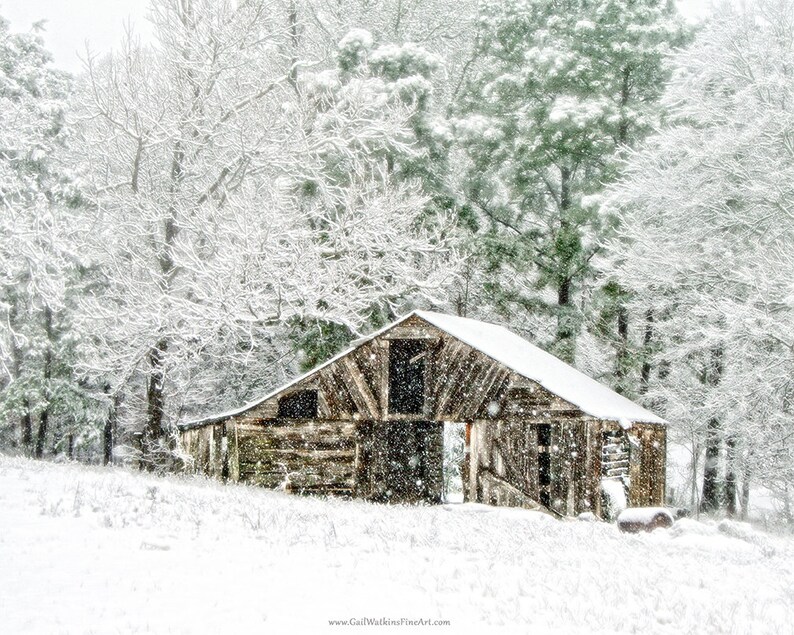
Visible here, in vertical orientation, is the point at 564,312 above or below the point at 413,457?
above

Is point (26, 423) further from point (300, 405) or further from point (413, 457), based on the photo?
point (413, 457)

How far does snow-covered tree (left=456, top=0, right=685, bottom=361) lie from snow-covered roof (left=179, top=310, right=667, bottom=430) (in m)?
3.49

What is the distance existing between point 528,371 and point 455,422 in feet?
10.4

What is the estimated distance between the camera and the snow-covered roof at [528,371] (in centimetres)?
2258

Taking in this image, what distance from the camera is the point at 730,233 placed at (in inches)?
974

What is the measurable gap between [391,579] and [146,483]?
8661mm

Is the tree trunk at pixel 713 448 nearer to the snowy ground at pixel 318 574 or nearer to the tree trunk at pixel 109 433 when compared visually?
the snowy ground at pixel 318 574

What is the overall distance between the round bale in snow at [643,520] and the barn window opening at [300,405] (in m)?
10.8

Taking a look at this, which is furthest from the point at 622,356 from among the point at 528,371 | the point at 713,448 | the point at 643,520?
the point at 643,520

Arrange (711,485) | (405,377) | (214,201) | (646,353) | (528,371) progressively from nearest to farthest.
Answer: (528,371), (214,201), (405,377), (646,353), (711,485)

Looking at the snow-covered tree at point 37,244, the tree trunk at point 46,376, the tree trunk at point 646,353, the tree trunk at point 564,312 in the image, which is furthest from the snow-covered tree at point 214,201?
the tree trunk at point 646,353

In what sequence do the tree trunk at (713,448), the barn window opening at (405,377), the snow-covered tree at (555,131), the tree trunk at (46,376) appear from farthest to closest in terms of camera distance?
1. the tree trunk at (46,376)
2. the snow-covered tree at (555,131)
3. the tree trunk at (713,448)
4. the barn window opening at (405,377)

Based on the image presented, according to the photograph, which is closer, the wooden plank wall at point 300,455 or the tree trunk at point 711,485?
the wooden plank wall at point 300,455

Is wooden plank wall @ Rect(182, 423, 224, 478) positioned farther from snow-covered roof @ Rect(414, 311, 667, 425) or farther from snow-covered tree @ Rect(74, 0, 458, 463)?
snow-covered roof @ Rect(414, 311, 667, 425)
